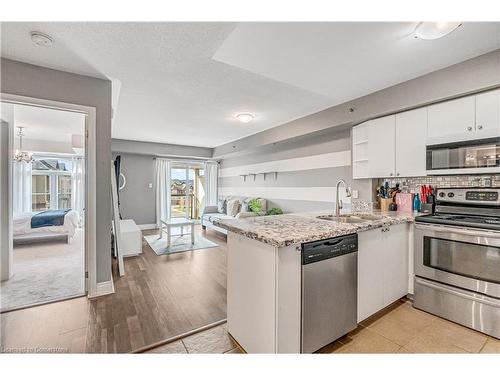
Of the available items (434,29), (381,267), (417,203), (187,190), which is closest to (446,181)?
(417,203)

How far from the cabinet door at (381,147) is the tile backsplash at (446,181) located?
0.36 metres

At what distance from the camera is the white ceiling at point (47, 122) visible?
12.7ft

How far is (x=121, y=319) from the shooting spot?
210 cm

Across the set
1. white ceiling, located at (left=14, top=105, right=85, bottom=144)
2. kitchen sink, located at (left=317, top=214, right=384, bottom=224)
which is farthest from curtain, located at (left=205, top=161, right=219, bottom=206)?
kitchen sink, located at (left=317, top=214, right=384, bottom=224)

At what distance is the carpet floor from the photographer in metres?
2.51

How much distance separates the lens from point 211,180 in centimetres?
782

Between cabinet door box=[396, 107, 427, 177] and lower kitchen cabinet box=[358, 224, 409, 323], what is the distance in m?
0.68

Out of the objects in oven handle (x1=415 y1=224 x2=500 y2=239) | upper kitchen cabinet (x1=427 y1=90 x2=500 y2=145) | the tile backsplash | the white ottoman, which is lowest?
the white ottoman

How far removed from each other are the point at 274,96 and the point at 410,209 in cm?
225

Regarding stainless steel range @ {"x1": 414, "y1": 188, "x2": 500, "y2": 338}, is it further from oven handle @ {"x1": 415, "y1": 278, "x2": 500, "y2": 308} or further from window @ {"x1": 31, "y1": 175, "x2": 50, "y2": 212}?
window @ {"x1": 31, "y1": 175, "x2": 50, "y2": 212}

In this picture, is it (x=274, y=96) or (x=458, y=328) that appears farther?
(x=274, y=96)

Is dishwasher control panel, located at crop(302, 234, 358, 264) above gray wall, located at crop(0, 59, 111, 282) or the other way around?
the other way around
